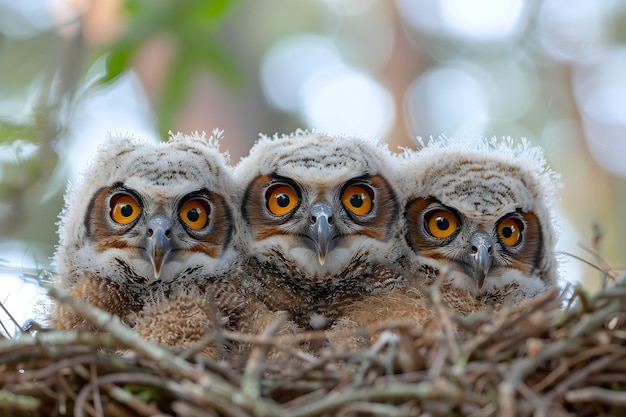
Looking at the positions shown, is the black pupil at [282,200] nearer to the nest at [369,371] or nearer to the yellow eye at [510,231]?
the yellow eye at [510,231]

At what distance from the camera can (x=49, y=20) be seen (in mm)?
5293

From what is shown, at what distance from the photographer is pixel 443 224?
3.51 meters

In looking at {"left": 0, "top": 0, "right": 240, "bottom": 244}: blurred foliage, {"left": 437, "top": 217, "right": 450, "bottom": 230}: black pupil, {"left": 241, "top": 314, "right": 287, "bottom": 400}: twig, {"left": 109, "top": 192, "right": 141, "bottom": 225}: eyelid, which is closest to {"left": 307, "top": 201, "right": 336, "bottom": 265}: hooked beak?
{"left": 437, "top": 217, "right": 450, "bottom": 230}: black pupil

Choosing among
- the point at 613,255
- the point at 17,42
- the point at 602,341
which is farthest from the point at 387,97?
the point at 602,341

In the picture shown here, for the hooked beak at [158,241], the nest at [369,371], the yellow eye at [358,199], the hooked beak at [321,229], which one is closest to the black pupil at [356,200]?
the yellow eye at [358,199]

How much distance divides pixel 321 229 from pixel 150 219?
27.7 inches

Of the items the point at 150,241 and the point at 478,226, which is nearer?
the point at 150,241

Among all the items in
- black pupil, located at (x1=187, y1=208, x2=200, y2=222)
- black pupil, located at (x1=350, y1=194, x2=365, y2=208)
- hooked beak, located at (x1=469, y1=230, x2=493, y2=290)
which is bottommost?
hooked beak, located at (x1=469, y1=230, x2=493, y2=290)

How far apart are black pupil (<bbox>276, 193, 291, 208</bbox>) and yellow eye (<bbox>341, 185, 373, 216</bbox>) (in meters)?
0.24

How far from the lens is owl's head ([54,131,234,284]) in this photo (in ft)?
10.6

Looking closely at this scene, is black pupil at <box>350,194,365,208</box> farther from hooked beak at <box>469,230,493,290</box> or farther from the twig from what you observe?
the twig

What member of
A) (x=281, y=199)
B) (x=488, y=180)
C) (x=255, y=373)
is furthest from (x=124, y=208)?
(x=488, y=180)

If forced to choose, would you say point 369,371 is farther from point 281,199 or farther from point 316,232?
point 281,199

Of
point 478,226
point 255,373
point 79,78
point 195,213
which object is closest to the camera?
point 255,373
